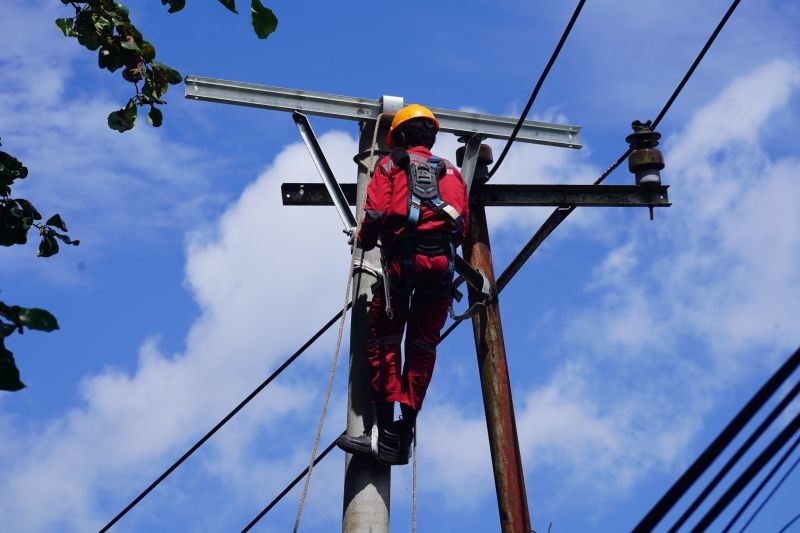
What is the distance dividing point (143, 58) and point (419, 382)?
7.47 feet

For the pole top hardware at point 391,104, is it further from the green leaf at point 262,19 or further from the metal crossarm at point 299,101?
the green leaf at point 262,19

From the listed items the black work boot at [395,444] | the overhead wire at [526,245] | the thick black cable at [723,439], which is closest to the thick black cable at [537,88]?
the overhead wire at [526,245]

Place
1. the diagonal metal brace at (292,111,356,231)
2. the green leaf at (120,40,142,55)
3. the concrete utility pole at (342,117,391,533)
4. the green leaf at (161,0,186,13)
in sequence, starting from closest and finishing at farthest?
the green leaf at (161,0,186,13)
the green leaf at (120,40,142,55)
the concrete utility pole at (342,117,391,533)
the diagonal metal brace at (292,111,356,231)

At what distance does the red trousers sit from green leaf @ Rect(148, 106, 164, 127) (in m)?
1.43

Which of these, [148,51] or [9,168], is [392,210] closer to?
[148,51]

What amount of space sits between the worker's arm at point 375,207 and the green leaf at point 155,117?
1.18m

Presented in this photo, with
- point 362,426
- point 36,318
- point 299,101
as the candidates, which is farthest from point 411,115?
point 36,318

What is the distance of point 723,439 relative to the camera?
3043 millimetres

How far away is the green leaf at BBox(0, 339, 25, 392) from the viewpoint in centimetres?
434

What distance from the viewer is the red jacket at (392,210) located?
6750 millimetres

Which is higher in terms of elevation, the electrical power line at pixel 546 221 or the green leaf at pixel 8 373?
the electrical power line at pixel 546 221

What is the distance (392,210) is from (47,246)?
1806 mm

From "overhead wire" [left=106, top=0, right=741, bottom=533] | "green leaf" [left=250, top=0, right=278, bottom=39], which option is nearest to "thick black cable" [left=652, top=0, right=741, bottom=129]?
"overhead wire" [left=106, top=0, right=741, bottom=533]

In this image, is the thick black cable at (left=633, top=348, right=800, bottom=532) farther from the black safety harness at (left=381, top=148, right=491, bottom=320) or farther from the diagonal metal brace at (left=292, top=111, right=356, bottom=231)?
the diagonal metal brace at (left=292, top=111, right=356, bottom=231)
